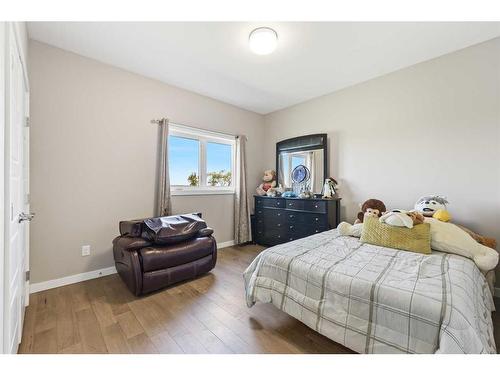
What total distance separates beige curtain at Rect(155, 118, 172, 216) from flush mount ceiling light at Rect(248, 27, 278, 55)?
157cm

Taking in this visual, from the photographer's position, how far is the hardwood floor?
1.44 meters

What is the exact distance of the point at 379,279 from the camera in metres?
1.31

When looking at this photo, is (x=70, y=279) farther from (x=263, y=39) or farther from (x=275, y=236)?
(x=263, y=39)

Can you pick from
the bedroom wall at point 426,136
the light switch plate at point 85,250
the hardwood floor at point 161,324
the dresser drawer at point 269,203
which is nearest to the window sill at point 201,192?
the dresser drawer at point 269,203

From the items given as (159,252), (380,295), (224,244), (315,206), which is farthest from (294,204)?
(380,295)

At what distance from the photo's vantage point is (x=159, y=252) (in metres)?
2.18

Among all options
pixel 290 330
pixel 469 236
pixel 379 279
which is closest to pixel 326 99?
pixel 469 236

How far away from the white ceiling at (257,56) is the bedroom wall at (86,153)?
24cm

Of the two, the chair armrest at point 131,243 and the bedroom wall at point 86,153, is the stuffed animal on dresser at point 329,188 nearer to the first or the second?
the bedroom wall at point 86,153

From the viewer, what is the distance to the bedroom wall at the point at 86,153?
220 centimetres

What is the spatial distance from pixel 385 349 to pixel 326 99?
3226mm

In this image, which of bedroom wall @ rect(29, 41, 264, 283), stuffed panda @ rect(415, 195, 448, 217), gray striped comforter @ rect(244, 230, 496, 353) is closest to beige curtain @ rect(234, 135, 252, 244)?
bedroom wall @ rect(29, 41, 264, 283)

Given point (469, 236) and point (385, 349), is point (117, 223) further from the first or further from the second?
point (469, 236)

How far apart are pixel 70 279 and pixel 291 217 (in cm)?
286
